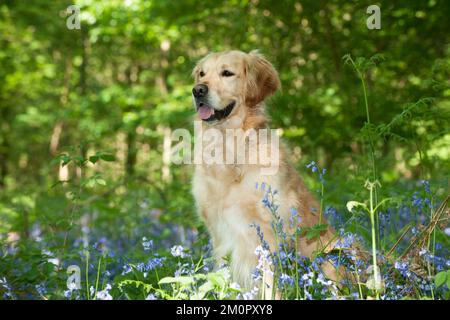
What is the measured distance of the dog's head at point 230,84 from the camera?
381cm

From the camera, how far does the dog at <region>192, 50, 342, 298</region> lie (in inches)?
133

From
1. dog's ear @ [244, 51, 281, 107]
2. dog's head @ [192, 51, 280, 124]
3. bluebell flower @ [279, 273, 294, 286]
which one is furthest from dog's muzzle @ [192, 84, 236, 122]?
bluebell flower @ [279, 273, 294, 286]

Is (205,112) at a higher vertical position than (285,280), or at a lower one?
higher

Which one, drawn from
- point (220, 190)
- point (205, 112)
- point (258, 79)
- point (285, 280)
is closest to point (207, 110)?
point (205, 112)

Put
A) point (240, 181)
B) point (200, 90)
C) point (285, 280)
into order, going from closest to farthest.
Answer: point (285, 280) < point (240, 181) < point (200, 90)

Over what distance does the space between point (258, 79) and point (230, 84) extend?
23 cm

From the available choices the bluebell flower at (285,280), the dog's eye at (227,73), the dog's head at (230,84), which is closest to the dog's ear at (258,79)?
the dog's head at (230,84)

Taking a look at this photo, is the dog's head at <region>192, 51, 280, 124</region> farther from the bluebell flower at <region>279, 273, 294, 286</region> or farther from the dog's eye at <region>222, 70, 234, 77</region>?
the bluebell flower at <region>279, 273, 294, 286</region>

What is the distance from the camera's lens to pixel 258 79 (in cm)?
397

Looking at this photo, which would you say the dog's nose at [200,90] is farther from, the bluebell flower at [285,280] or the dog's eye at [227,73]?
the bluebell flower at [285,280]

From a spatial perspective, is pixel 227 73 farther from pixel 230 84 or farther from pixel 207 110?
pixel 207 110

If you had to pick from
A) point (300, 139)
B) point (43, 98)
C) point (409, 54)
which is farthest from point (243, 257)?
point (43, 98)

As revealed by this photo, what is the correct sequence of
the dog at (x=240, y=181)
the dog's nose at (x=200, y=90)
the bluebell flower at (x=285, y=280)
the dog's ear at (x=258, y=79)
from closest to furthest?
the bluebell flower at (x=285, y=280) → the dog at (x=240, y=181) → the dog's nose at (x=200, y=90) → the dog's ear at (x=258, y=79)
